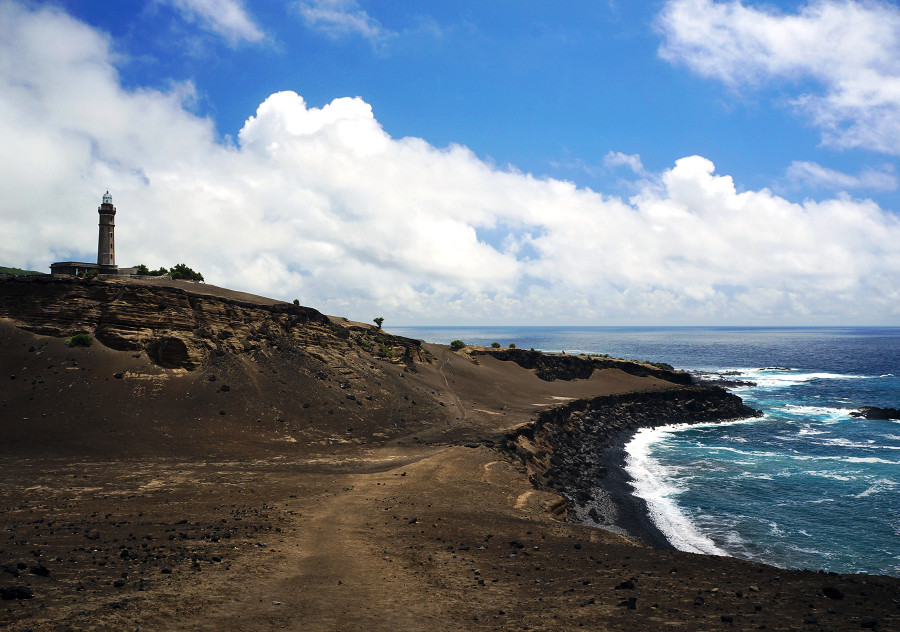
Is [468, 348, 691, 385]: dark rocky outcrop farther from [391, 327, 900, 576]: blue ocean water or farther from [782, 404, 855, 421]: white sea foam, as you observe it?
[391, 327, 900, 576]: blue ocean water

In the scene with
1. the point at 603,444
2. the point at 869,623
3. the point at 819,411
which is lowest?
the point at 603,444

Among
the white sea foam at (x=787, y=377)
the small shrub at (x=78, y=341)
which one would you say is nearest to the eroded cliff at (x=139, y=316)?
the small shrub at (x=78, y=341)

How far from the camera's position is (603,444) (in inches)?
1821

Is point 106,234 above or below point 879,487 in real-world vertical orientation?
above

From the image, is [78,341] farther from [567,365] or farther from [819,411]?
[819,411]

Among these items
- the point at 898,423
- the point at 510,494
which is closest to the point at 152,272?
the point at 510,494

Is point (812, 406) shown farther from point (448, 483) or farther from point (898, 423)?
point (448, 483)

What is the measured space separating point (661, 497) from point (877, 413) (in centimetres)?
4324

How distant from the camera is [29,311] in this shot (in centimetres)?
3397

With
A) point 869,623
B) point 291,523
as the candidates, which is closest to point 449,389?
point 291,523

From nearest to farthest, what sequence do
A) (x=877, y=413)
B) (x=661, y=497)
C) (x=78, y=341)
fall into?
(x=661, y=497) → (x=78, y=341) → (x=877, y=413)

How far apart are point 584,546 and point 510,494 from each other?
758cm

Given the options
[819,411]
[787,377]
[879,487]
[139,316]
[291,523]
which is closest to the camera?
[291,523]

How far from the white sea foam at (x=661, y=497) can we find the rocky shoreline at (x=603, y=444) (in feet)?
1.99
